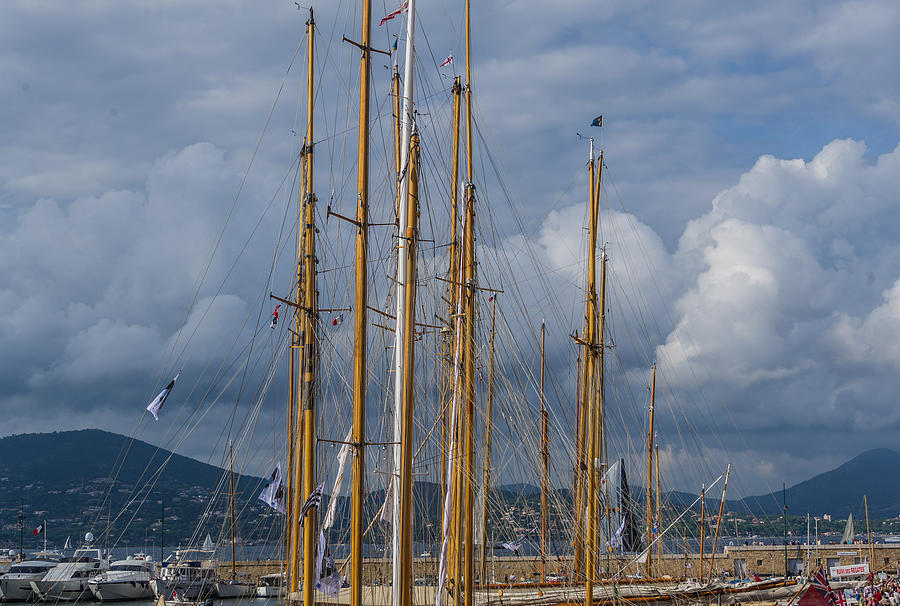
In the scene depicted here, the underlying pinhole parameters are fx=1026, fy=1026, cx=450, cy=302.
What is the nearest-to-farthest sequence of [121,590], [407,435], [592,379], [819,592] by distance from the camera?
[407,435], [819,592], [592,379], [121,590]

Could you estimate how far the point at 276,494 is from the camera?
4034 cm

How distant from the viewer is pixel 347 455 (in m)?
28.3

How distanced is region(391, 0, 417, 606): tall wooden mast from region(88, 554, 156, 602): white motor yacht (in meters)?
74.2

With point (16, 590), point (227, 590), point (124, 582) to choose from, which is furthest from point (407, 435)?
point (124, 582)

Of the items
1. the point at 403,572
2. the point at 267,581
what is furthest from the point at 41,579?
the point at 403,572

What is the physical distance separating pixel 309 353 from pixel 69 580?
72.9 meters

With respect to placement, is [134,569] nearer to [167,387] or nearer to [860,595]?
[860,595]

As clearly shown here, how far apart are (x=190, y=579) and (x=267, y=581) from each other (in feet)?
33.8

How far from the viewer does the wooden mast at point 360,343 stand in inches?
848

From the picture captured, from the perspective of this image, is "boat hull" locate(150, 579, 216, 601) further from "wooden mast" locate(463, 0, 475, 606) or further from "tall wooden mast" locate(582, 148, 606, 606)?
"wooden mast" locate(463, 0, 475, 606)

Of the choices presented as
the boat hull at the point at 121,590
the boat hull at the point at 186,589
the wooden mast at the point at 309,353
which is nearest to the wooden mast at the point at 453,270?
the wooden mast at the point at 309,353

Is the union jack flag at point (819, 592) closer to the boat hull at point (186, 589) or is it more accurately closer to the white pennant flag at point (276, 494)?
the white pennant flag at point (276, 494)

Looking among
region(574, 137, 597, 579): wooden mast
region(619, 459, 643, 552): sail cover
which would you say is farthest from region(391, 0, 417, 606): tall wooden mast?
region(619, 459, 643, 552): sail cover

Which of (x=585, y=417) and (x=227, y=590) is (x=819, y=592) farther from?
(x=227, y=590)
